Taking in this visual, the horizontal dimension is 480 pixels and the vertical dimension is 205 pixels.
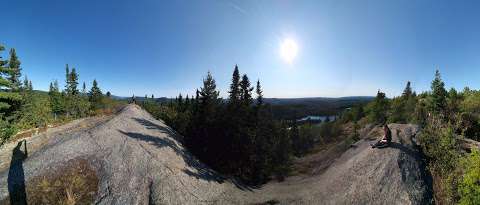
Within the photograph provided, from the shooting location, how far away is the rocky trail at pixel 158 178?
16.7 metres

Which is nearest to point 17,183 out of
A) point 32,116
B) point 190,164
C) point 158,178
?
point 158,178

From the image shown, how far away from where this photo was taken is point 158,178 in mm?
19281

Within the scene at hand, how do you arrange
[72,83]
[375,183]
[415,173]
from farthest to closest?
[72,83], [375,183], [415,173]

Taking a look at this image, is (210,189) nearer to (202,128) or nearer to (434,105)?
(202,128)

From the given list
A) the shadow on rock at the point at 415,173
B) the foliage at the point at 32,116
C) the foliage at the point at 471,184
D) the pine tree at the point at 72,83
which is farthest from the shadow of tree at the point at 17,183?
the pine tree at the point at 72,83

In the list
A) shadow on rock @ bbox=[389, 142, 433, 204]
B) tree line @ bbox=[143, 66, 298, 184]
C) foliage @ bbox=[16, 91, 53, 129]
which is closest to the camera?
shadow on rock @ bbox=[389, 142, 433, 204]

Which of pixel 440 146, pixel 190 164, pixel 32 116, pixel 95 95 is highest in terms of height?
pixel 95 95

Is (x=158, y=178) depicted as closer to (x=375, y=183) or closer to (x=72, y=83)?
(x=375, y=183)

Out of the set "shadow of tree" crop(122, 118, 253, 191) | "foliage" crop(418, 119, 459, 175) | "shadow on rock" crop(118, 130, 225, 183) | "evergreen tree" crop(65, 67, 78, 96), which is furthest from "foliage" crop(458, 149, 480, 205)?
"evergreen tree" crop(65, 67, 78, 96)

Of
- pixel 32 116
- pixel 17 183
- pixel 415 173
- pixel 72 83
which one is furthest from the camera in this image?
pixel 72 83

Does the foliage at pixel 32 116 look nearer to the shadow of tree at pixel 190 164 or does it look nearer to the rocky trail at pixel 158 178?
the shadow of tree at pixel 190 164

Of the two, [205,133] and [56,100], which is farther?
[56,100]

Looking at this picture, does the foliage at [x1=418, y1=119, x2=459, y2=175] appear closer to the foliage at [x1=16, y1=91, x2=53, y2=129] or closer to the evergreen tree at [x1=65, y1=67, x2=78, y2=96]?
the foliage at [x1=16, y1=91, x2=53, y2=129]

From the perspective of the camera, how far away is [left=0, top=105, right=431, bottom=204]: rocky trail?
16.7m
